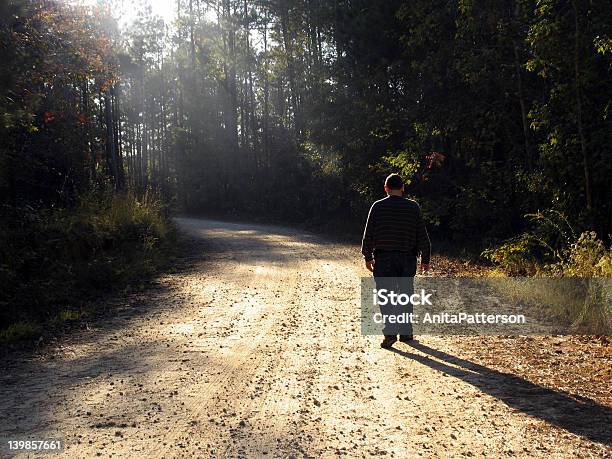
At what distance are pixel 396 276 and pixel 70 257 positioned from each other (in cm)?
824

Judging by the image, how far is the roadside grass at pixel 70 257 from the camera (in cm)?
901

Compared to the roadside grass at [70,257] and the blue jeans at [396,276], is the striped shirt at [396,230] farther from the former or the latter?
the roadside grass at [70,257]

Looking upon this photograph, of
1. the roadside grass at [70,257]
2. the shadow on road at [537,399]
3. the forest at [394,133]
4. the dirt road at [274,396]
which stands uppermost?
the forest at [394,133]

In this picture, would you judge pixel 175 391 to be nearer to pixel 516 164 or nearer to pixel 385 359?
pixel 385 359

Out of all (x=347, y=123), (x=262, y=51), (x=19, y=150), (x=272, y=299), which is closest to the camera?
(x=272, y=299)

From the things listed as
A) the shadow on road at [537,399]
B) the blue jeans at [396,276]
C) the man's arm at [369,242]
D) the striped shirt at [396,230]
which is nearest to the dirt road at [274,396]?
the shadow on road at [537,399]

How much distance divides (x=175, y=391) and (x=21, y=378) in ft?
6.39

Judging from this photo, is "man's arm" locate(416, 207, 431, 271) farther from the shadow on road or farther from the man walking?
the shadow on road

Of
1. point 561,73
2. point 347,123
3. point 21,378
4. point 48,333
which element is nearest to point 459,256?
point 561,73

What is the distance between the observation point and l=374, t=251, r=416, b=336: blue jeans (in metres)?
6.89

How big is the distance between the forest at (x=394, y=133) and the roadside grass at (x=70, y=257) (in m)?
0.06

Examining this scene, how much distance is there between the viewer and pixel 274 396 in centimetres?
505

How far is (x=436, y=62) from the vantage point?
55.6 feet

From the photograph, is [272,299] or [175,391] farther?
[272,299]
